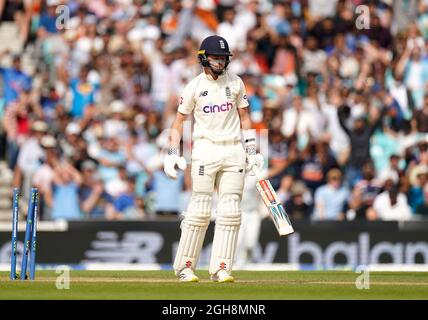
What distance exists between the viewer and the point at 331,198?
2047 centimetres

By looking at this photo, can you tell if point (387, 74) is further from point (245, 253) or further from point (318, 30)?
point (245, 253)

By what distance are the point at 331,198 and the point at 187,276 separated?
24.5ft

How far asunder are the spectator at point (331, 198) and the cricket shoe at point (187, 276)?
7.27 m

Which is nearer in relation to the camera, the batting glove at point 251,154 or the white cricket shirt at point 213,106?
the white cricket shirt at point 213,106

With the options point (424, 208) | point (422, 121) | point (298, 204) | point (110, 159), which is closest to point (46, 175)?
point (110, 159)

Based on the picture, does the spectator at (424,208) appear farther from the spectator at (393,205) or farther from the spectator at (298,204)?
the spectator at (298,204)

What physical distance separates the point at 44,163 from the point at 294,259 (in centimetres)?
426

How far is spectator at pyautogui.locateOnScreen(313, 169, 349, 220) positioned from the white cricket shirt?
7289 millimetres

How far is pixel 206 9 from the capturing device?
24344 millimetres

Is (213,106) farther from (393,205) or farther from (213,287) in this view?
(393,205)

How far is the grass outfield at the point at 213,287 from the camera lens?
462 inches

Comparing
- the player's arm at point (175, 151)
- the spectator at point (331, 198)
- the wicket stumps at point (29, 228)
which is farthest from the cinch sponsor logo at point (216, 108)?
the spectator at point (331, 198)

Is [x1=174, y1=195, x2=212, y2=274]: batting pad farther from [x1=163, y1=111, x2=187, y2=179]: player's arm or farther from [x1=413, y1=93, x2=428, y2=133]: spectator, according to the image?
[x1=413, y1=93, x2=428, y2=133]: spectator
